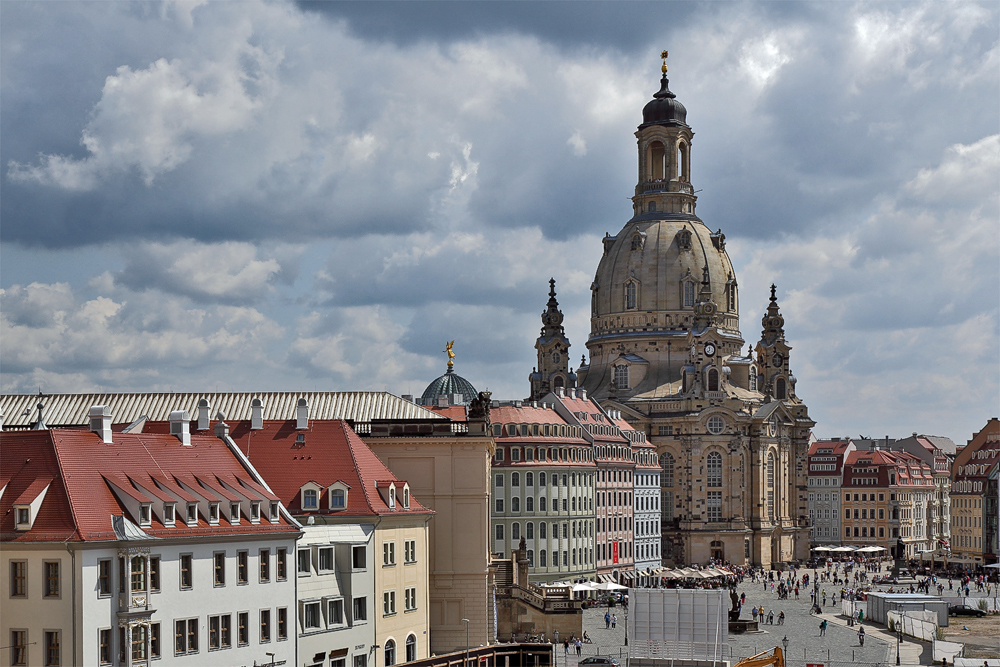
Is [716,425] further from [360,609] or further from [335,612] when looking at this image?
[335,612]

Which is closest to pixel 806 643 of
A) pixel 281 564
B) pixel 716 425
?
pixel 281 564

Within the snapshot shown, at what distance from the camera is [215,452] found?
71875 millimetres

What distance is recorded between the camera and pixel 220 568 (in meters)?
62.9

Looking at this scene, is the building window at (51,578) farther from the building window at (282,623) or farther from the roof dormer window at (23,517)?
the building window at (282,623)

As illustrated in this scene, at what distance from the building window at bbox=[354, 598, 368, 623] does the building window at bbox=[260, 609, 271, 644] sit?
260 inches

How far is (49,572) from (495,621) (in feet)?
120

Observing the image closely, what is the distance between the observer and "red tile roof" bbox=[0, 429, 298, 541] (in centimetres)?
5803

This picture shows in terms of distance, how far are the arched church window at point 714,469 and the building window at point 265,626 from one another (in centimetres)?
13040

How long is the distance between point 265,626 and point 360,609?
7345 mm

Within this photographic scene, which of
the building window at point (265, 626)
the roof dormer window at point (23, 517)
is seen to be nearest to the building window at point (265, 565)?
the building window at point (265, 626)

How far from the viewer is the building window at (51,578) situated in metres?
56.6

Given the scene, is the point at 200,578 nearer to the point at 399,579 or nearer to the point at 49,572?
the point at 49,572

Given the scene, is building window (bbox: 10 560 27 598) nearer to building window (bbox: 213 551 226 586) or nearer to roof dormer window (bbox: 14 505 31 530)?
roof dormer window (bbox: 14 505 31 530)

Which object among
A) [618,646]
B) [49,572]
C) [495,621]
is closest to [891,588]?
[618,646]
